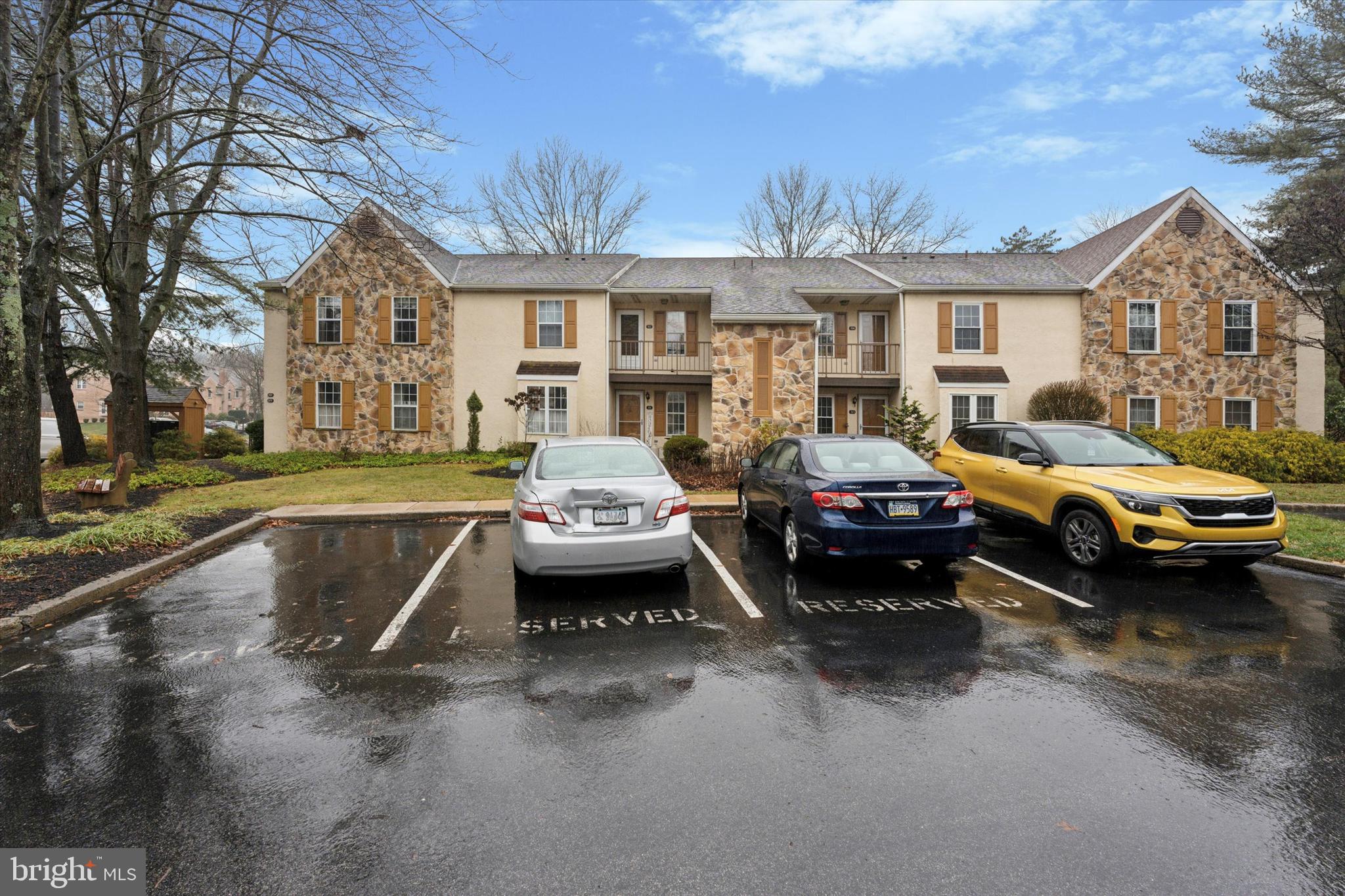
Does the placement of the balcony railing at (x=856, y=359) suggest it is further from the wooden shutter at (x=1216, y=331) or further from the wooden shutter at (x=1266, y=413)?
the wooden shutter at (x=1266, y=413)

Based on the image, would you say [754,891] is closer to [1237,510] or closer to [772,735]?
[772,735]

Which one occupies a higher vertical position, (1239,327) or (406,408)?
(1239,327)

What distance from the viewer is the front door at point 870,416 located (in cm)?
2247

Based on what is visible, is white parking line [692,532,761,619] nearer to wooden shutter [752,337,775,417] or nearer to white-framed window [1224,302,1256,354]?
wooden shutter [752,337,775,417]

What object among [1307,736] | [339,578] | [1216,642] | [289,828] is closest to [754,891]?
[289,828]

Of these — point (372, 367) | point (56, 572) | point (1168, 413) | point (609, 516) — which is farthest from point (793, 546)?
point (1168, 413)

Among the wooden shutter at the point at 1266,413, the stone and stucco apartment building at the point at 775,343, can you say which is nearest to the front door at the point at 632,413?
the stone and stucco apartment building at the point at 775,343

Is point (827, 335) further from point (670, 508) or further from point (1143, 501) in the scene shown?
point (670, 508)

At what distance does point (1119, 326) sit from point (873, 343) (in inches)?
300

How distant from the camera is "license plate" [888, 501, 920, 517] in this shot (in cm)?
612

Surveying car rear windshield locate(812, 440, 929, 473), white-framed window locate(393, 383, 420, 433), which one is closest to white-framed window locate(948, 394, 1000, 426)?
car rear windshield locate(812, 440, 929, 473)

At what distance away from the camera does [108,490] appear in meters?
10.7

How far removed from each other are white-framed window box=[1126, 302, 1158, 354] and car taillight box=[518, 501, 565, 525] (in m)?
21.8

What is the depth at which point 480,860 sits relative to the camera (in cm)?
234
